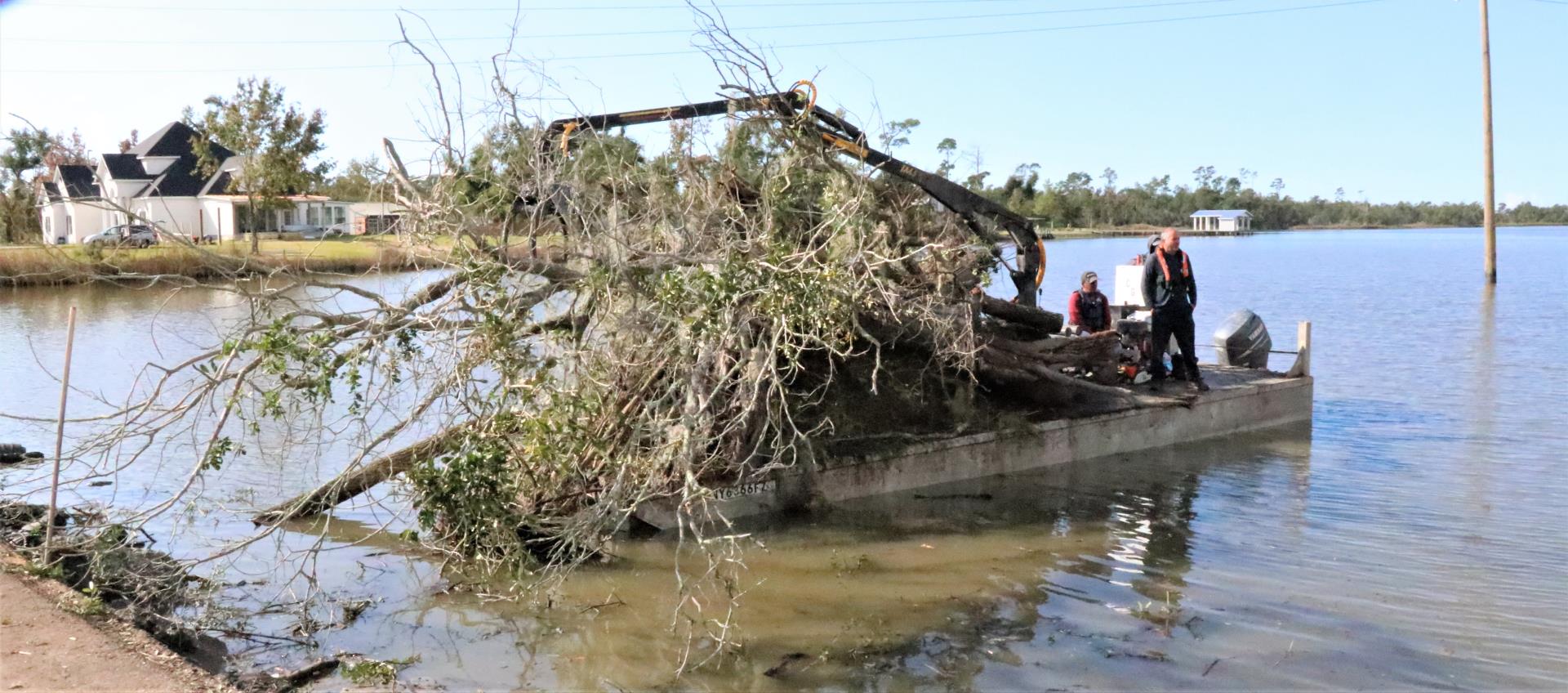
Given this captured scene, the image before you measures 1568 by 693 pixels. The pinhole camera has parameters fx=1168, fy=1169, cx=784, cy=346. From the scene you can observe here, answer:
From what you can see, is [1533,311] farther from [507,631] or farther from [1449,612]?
[507,631]

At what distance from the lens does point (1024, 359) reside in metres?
12.5

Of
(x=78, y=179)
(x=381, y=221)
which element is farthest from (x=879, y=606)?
(x=78, y=179)

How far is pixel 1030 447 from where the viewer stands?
12438mm

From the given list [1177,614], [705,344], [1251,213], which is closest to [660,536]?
[705,344]

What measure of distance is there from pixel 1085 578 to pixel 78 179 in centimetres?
6148

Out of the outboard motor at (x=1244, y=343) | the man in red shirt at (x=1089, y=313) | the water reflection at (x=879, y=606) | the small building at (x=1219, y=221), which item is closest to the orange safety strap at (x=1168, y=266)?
the man in red shirt at (x=1089, y=313)

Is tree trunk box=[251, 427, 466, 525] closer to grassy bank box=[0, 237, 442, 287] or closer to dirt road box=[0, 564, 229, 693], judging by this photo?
grassy bank box=[0, 237, 442, 287]

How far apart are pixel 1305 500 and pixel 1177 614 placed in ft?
13.8

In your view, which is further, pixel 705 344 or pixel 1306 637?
pixel 705 344

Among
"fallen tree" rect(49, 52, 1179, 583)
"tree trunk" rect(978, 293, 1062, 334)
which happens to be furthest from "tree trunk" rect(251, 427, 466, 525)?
"tree trunk" rect(978, 293, 1062, 334)

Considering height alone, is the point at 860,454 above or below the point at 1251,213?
below

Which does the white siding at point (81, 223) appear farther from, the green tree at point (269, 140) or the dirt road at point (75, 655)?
the dirt road at point (75, 655)

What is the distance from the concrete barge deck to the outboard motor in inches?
11.2

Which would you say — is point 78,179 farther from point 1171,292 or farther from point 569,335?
point 1171,292
